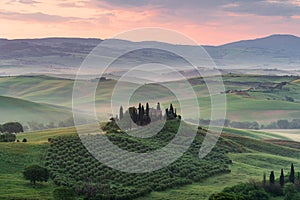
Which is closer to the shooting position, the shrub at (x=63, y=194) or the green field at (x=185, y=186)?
the shrub at (x=63, y=194)

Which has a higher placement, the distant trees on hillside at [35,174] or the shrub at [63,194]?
the distant trees on hillside at [35,174]

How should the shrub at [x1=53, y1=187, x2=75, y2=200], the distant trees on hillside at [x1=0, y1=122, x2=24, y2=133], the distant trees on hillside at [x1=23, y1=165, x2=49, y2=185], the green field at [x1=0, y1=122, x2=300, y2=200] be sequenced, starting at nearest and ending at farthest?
1. the shrub at [x1=53, y1=187, x2=75, y2=200]
2. the green field at [x1=0, y1=122, x2=300, y2=200]
3. the distant trees on hillside at [x1=23, y1=165, x2=49, y2=185]
4. the distant trees on hillside at [x1=0, y1=122, x2=24, y2=133]

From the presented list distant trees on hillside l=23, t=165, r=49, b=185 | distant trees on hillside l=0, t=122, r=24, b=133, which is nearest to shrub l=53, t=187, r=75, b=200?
distant trees on hillside l=23, t=165, r=49, b=185

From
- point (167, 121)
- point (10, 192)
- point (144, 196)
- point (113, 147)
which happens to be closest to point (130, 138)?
point (113, 147)

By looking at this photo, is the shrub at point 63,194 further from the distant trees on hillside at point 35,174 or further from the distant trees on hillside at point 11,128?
the distant trees on hillside at point 11,128

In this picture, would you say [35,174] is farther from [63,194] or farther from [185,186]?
[185,186]

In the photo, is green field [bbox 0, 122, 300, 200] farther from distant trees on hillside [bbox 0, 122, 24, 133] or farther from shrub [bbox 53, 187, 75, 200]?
distant trees on hillside [bbox 0, 122, 24, 133]

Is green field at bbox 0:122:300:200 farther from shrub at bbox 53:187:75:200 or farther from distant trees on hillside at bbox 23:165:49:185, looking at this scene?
shrub at bbox 53:187:75:200

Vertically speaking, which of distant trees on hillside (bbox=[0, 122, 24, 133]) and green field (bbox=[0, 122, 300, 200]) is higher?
distant trees on hillside (bbox=[0, 122, 24, 133])

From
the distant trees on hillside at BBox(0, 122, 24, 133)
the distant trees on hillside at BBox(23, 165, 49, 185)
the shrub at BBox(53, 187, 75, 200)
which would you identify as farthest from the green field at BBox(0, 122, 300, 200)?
the distant trees on hillside at BBox(0, 122, 24, 133)

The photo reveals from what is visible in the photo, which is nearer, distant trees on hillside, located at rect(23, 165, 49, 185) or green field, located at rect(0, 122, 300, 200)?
green field, located at rect(0, 122, 300, 200)

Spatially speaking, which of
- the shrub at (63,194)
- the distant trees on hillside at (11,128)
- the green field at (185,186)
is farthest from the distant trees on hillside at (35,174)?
the distant trees on hillside at (11,128)

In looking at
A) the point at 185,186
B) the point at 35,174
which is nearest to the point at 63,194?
the point at 35,174

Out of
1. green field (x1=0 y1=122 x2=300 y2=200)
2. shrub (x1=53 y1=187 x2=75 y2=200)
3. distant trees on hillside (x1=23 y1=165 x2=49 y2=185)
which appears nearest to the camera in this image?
shrub (x1=53 y1=187 x2=75 y2=200)
